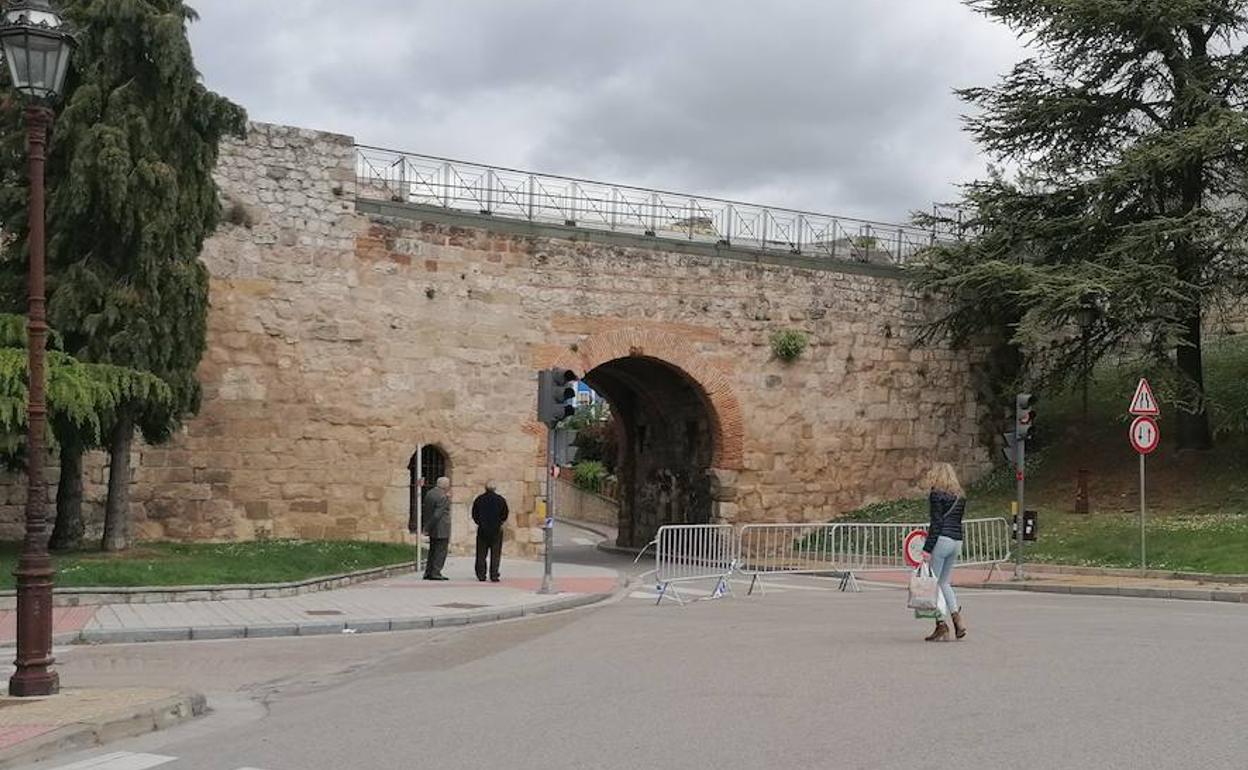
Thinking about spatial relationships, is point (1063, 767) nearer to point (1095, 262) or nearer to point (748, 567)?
point (748, 567)

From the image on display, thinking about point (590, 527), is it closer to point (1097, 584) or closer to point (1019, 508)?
point (1019, 508)

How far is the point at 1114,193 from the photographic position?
25141 mm

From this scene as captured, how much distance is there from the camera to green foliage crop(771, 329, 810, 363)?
88.4ft

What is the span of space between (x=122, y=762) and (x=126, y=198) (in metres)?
11.3

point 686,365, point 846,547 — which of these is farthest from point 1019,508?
point 686,365

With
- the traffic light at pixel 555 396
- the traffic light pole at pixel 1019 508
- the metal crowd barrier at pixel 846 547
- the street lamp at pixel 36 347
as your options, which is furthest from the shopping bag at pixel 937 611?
the traffic light pole at pixel 1019 508

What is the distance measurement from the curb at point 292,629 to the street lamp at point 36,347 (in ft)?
12.1

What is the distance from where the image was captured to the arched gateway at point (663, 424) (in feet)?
83.7

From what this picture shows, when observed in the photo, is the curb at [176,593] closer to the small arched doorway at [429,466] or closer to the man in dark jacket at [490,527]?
the man in dark jacket at [490,527]

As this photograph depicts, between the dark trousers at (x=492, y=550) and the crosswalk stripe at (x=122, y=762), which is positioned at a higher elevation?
the dark trousers at (x=492, y=550)

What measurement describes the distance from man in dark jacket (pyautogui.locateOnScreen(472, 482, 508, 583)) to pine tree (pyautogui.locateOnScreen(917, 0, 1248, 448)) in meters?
11.4

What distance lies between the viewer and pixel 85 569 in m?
15.8

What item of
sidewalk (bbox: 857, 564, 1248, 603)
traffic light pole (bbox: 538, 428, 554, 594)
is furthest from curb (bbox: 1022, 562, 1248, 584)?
traffic light pole (bbox: 538, 428, 554, 594)

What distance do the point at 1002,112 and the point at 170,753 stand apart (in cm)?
2350
